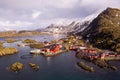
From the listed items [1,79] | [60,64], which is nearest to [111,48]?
[60,64]

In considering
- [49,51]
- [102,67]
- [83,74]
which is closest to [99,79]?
[83,74]

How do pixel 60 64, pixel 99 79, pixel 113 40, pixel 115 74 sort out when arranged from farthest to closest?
1. pixel 113 40
2. pixel 60 64
3. pixel 115 74
4. pixel 99 79

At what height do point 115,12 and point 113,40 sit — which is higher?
point 115,12

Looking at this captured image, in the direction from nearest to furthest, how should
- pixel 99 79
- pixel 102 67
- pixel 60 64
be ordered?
pixel 99 79, pixel 102 67, pixel 60 64

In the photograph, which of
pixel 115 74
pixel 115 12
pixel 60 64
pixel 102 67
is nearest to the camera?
pixel 115 74

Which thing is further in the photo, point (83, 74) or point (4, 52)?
point (4, 52)

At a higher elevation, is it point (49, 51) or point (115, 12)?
point (115, 12)

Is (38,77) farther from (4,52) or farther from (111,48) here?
(111,48)

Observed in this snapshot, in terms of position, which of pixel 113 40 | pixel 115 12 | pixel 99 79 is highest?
pixel 115 12

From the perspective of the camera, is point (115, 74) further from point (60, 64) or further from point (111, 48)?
point (111, 48)
